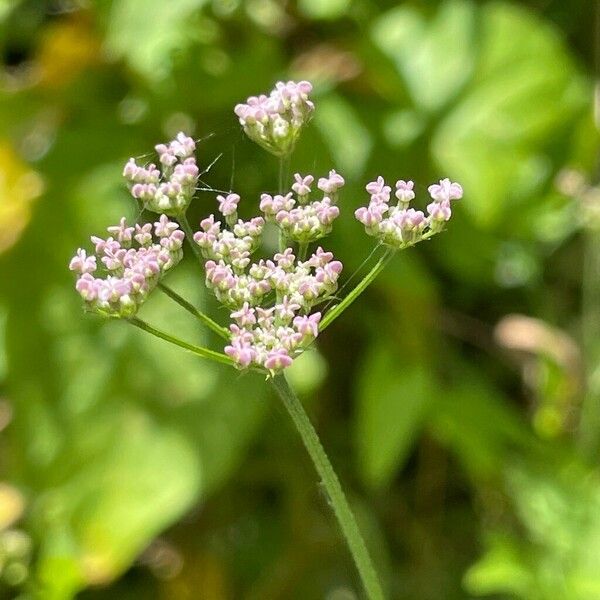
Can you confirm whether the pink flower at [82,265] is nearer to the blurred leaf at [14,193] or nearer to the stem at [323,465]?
the stem at [323,465]

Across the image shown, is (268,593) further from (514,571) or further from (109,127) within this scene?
(109,127)

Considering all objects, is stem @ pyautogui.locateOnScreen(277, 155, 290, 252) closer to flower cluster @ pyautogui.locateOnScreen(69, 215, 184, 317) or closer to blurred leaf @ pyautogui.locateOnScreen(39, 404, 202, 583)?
flower cluster @ pyautogui.locateOnScreen(69, 215, 184, 317)

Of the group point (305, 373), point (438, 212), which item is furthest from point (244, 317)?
point (305, 373)

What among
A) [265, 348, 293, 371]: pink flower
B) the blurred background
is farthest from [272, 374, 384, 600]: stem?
the blurred background

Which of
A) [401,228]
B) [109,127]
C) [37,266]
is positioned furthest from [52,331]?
[401,228]

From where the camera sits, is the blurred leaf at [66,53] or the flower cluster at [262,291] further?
the blurred leaf at [66,53]

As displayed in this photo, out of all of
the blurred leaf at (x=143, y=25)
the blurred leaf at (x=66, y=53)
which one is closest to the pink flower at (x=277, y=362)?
the blurred leaf at (x=143, y=25)

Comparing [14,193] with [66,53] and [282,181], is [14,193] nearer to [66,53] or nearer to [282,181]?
[66,53]
